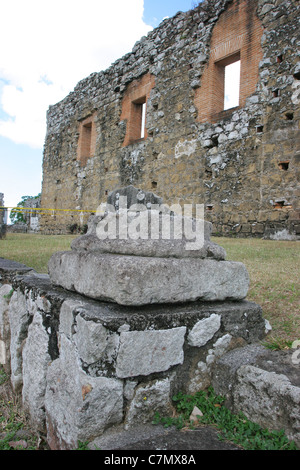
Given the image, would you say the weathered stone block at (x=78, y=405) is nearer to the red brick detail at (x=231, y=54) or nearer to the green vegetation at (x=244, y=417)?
the green vegetation at (x=244, y=417)

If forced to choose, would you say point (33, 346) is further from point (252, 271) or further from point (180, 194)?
point (180, 194)

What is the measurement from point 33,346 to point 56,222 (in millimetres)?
13999

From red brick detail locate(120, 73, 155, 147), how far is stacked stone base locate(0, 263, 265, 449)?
9.79 metres

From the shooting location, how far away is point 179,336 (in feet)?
5.59

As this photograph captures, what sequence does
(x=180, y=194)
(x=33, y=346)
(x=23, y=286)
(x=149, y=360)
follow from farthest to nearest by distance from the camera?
(x=180, y=194) → (x=23, y=286) → (x=33, y=346) → (x=149, y=360)

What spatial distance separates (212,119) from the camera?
8844mm

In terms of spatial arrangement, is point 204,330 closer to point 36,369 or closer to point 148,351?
point 148,351

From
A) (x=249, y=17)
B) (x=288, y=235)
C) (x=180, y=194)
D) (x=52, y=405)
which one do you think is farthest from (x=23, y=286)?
(x=249, y=17)

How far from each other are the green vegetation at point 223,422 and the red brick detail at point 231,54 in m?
7.67

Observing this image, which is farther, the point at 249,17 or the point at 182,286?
the point at 249,17

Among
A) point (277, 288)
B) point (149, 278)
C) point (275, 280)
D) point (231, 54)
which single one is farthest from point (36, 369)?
point (231, 54)

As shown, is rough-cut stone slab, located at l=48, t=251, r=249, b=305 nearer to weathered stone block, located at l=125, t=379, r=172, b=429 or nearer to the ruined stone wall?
weathered stone block, located at l=125, t=379, r=172, b=429

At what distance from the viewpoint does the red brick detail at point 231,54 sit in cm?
786

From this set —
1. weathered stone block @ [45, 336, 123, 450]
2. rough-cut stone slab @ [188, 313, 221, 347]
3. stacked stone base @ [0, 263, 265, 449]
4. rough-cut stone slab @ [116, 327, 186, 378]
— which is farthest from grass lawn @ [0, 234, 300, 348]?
weathered stone block @ [45, 336, 123, 450]
